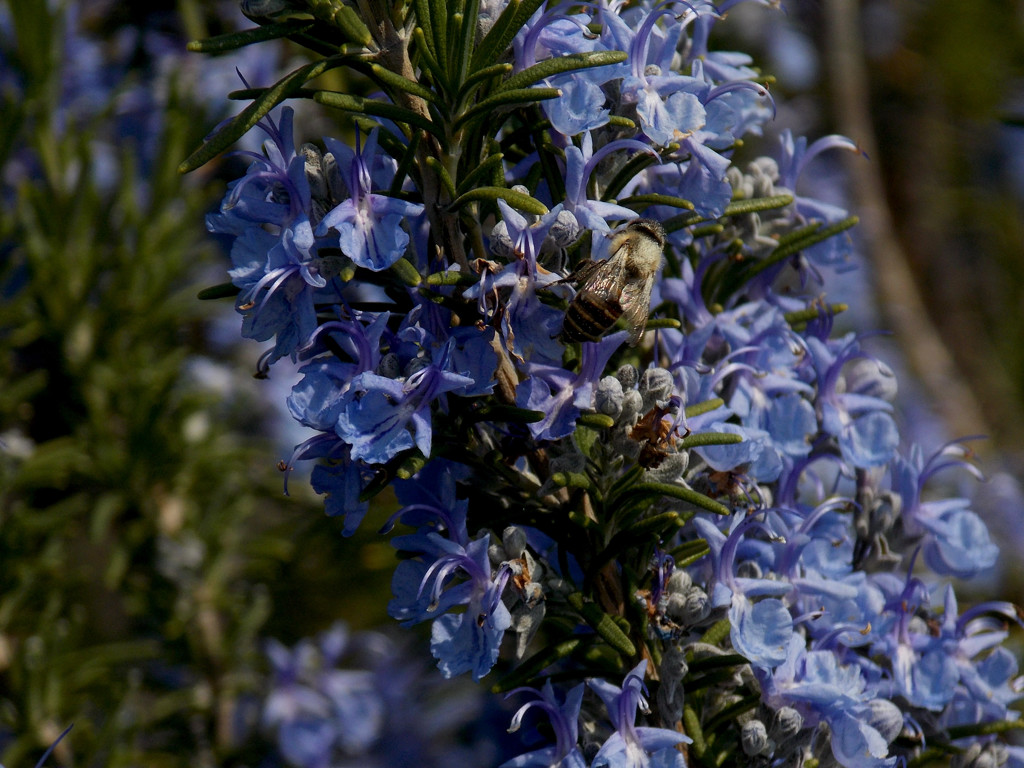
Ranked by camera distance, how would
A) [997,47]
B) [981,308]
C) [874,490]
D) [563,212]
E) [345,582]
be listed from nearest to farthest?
[563,212]
[874,490]
[345,582]
[997,47]
[981,308]

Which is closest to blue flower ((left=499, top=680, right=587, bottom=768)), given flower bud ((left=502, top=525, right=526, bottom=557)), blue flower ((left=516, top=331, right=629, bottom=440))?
flower bud ((left=502, top=525, right=526, bottom=557))

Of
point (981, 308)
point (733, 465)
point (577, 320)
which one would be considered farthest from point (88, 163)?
point (981, 308)

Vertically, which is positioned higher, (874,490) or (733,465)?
(733,465)

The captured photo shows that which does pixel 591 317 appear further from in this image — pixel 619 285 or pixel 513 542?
pixel 513 542

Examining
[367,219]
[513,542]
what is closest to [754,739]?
[513,542]

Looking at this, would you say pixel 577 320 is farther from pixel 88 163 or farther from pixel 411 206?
pixel 88 163

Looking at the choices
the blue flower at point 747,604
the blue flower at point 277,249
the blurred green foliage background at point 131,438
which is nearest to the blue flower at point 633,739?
the blue flower at point 747,604

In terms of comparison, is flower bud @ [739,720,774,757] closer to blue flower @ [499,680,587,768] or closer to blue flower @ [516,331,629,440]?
blue flower @ [499,680,587,768]
